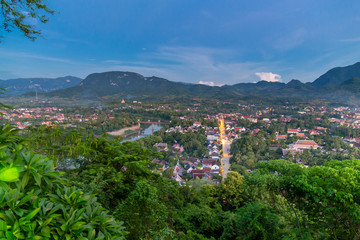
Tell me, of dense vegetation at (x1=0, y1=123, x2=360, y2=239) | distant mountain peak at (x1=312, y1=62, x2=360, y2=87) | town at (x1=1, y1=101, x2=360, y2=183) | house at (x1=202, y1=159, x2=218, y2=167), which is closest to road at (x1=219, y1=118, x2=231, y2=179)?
town at (x1=1, y1=101, x2=360, y2=183)

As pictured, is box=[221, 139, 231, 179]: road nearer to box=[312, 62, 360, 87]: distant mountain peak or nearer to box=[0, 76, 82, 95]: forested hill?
box=[0, 76, 82, 95]: forested hill

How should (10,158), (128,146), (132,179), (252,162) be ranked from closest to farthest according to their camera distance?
(10,158) < (132,179) < (128,146) < (252,162)

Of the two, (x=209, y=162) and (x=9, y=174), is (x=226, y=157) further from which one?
(x=9, y=174)

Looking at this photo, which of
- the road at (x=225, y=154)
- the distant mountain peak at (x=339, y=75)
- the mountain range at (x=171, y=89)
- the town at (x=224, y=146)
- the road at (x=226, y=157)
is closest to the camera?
the town at (x=224, y=146)

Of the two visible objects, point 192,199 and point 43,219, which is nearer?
point 43,219

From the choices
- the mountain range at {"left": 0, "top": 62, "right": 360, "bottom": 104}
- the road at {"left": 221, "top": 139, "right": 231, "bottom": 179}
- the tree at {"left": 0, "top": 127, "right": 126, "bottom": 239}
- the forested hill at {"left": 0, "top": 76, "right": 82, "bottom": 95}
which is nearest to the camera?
the tree at {"left": 0, "top": 127, "right": 126, "bottom": 239}

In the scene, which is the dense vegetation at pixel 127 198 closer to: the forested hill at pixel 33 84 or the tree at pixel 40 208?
the tree at pixel 40 208

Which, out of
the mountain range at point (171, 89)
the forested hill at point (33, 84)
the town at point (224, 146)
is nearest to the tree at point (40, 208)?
the town at point (224, 146)

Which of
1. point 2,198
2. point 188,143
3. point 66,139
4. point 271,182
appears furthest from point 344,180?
point 188,143

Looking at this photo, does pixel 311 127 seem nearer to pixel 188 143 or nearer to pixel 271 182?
pixel 188 143

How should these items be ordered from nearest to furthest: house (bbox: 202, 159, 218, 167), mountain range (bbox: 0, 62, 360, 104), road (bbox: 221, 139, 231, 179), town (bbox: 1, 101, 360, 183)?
town (bbox: 1, 101, 360, 183) < road (bbox: 221, 139, 231, 179) < house (bbox: 202, 159, 218, 167) < mountain range (bbox: 0, 62, 360, 104)

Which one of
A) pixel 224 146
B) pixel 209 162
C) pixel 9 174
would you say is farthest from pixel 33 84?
pixel 9 174
